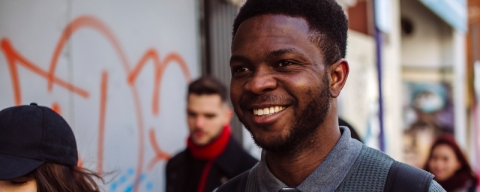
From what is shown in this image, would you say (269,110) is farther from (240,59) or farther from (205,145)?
(205,145)

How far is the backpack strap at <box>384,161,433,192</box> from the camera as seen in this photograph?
1.72 m

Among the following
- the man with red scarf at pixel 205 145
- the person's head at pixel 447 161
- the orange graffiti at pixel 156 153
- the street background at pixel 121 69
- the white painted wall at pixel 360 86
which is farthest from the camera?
the white painted wall at pixel 360 86

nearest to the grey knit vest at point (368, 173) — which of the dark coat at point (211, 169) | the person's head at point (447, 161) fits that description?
the dark coat at point (211, 169)

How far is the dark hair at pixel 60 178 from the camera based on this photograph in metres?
2.41

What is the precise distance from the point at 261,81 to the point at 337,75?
0.27 meters

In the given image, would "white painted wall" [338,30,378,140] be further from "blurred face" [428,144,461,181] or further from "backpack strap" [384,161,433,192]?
"backpack strap" [384,161,433,192]

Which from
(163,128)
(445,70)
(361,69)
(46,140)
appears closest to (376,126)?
(361,69)

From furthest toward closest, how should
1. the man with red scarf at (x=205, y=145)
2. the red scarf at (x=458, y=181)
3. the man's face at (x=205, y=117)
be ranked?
1. the red scarf at (x=458, y=181)
2. the man's face at (x=205, y=117)
3. the man with red scarf at (x=205, y=145)

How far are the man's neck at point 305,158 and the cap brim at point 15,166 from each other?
1.03m

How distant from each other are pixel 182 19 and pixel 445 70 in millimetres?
9807

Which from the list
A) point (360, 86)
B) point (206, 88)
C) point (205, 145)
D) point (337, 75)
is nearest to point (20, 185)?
point (337, 75)

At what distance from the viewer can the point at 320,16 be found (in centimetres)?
195

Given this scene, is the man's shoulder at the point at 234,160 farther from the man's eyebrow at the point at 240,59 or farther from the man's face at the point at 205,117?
the man's eyebrow at the point at 240,59

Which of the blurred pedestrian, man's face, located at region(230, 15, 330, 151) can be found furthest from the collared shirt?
the blurred pedestrian
